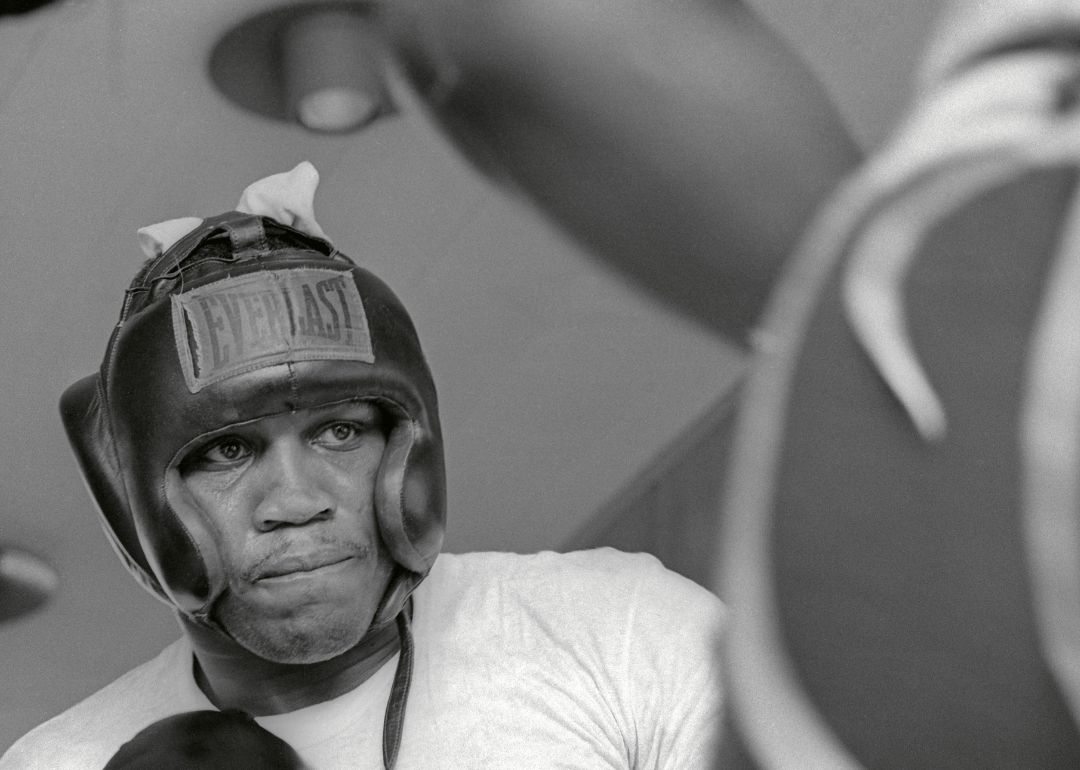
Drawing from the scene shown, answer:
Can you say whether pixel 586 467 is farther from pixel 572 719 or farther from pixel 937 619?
pixel 937 619

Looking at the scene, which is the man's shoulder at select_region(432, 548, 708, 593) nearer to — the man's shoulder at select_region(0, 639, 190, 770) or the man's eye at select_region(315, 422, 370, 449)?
the man's eye at select_region(315, 422, 370, 449)

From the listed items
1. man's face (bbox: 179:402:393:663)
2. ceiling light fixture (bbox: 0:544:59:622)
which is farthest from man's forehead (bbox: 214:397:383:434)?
ceiling light fixture (bbox: 0:544:59:622)

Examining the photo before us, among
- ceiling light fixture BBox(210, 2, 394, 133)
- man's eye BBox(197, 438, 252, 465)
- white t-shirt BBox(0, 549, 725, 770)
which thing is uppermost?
ceiling light fixture BBox(210, 2, 394, 133)

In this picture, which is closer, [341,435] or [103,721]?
[341,435]

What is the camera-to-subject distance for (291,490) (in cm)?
190

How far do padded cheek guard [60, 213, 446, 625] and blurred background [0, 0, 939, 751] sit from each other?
211mm

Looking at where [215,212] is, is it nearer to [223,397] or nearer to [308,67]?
Answer: [308,67]

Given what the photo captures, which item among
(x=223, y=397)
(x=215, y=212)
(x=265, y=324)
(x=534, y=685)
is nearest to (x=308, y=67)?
(x=215, y=212)

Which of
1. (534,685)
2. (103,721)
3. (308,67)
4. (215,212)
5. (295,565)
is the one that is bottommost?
(103,721)

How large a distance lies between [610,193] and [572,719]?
2.70 feet

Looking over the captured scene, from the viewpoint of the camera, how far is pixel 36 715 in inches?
96.3

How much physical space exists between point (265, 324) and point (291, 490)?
0.26m

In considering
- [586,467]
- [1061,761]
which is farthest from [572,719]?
[1061,761]

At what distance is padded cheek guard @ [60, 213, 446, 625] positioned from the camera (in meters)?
1.91
